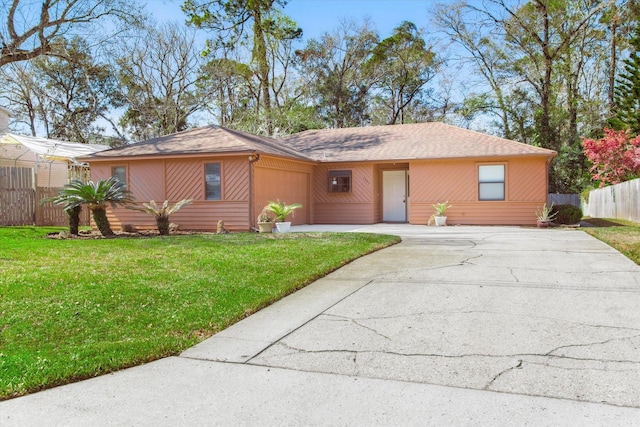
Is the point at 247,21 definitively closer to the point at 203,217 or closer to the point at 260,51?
the point at 260,51

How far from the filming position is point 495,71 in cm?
3098

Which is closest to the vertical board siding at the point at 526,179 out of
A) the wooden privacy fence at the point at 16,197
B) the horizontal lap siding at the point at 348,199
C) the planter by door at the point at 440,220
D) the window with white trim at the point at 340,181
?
the planter by door at the point at 440,220

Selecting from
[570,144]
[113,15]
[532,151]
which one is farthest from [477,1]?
[113,15]

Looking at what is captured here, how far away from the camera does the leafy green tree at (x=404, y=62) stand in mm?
33031

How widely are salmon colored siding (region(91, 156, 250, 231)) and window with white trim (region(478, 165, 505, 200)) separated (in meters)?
7.97

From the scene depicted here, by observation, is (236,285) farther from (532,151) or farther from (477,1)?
(477,1)

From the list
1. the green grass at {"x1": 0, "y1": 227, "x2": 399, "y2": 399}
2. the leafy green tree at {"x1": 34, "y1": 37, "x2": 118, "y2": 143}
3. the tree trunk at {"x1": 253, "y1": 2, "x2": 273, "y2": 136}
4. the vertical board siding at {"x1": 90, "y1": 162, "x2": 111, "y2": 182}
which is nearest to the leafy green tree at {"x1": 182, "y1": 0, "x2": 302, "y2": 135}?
the tree trunk at {"x1": 253, "y1": 2, "x2": 273, "y2": 136}

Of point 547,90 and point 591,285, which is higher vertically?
point 547,90

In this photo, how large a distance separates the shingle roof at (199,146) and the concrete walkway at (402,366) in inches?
353

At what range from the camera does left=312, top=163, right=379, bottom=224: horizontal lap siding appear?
18250 millimetres

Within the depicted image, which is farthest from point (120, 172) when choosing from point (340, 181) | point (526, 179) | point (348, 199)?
point (526, 179)

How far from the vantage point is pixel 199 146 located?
603 inches

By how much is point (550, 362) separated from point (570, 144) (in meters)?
27.5

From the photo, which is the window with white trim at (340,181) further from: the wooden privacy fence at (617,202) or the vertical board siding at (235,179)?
the wooden privacy fence at (617,202)
